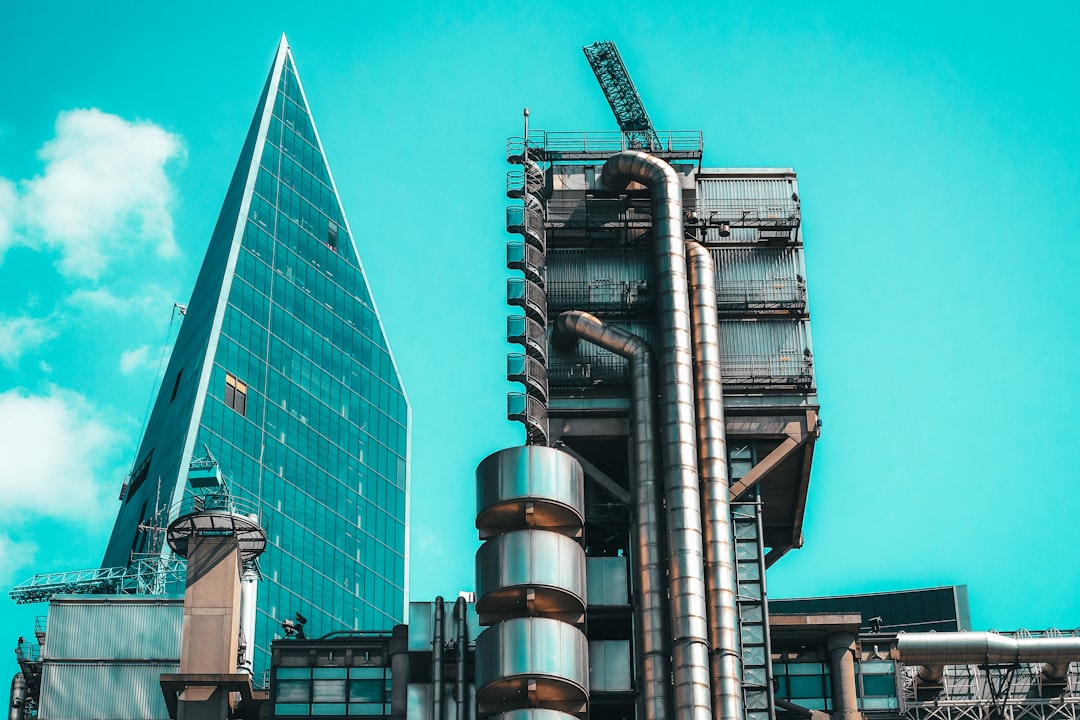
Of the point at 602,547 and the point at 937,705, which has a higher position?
the point at 602,547

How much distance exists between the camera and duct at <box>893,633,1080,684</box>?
310ft

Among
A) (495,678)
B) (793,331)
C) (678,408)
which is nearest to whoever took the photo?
(495,678)

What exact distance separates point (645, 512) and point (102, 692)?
1167 inches

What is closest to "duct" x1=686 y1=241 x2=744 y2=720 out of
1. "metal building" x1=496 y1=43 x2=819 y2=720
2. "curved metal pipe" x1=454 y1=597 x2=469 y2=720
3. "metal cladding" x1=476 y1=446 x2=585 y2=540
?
"metal building" x1=496 y1=43 x2=819 y2=720

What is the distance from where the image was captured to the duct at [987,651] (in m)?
94.6

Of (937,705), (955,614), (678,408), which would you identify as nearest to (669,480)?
(678,408)

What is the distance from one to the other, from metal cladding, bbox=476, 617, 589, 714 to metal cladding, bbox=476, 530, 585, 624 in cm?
122

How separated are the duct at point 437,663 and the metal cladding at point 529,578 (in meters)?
4.67

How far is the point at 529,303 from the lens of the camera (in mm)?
94750

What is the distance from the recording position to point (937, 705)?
94.4 meters

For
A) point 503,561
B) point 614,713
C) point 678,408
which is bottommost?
point 614,713

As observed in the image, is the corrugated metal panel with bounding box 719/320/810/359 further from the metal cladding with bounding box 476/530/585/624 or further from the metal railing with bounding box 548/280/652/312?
the metal cladding with bounding box 476/530/585/624

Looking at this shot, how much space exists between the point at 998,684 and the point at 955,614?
42922 millimetres

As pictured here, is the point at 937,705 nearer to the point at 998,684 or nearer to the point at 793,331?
the point at 998,684
